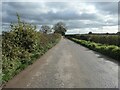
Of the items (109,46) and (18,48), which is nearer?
(18,48)

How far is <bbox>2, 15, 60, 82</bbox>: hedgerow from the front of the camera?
11.3 m

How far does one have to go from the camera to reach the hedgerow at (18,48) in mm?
11261

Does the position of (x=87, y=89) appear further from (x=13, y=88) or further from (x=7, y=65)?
(x=7, y=65)

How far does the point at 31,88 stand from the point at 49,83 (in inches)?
41.0

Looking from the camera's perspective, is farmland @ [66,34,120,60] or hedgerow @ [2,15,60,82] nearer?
hedgerow @ [2,15,60,82]

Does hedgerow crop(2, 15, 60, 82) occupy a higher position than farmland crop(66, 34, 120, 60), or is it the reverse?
hedgerow crop(2, 15, 60, 82)

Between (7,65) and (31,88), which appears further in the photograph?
(7,65)

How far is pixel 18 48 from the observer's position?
15.8 meters

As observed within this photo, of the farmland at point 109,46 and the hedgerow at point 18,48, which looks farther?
the farmland at point 109,46

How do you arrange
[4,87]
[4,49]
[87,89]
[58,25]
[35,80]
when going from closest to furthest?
[87,89], [4,87], [35,80], [4,49], [58,25]

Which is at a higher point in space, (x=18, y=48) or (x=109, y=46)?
(x=18, y=48)

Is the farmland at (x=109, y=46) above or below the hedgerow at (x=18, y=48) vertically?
below

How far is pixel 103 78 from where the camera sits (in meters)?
10.4

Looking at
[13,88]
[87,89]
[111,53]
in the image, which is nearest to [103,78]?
[87,89]
